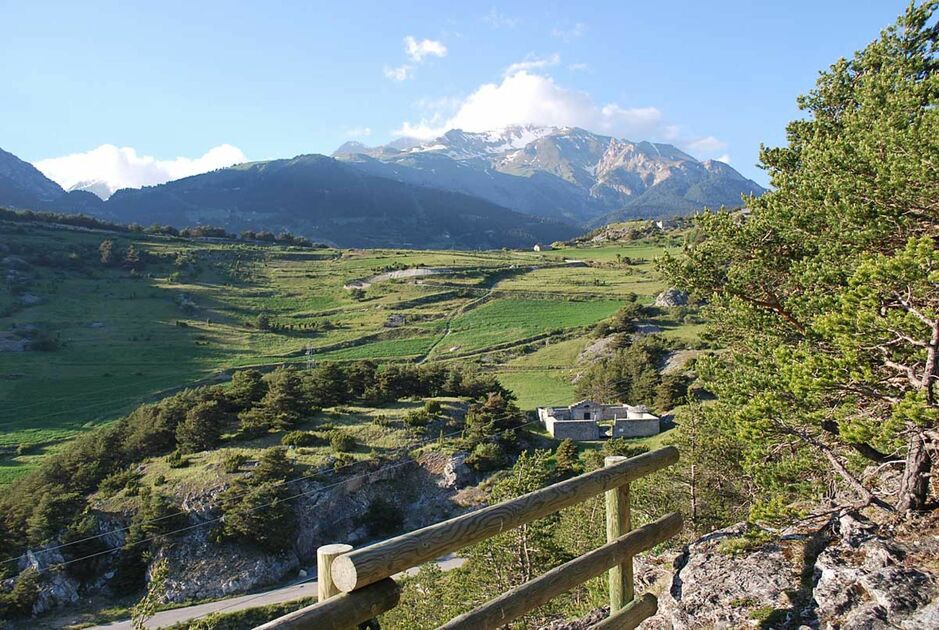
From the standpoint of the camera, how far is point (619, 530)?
5.44m

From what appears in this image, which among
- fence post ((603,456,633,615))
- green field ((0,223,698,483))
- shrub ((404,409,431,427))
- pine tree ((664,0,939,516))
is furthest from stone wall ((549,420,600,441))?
fence post ((603,456,633,615))

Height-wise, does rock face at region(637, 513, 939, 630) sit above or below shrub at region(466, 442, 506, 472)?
above

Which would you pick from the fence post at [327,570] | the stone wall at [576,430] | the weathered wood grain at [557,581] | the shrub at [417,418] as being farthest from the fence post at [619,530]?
the stone wall at [576,430]

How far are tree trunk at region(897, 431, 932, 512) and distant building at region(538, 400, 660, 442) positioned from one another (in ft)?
110

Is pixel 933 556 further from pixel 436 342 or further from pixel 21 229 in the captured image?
pixel 21 229

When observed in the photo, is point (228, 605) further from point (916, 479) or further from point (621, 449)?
point (916, 479)

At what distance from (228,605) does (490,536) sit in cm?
2638

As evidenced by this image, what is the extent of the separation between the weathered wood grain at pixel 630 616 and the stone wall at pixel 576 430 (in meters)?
35.2

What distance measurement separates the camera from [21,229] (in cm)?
10094

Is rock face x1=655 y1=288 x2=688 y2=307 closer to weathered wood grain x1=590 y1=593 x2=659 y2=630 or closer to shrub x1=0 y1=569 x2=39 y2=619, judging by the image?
shrub x1=0 y1=569 x2=39 y2=619

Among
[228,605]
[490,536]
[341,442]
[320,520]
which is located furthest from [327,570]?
[341,442]

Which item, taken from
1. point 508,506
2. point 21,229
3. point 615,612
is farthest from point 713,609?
point 21,229

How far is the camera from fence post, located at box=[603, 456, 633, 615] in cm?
536

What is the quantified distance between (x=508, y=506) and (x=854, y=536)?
14.9 feet
